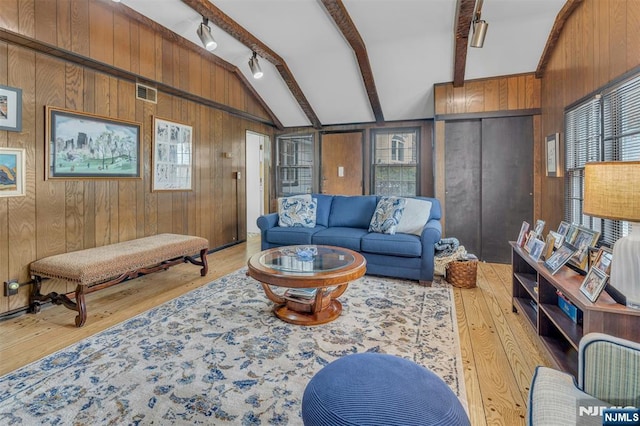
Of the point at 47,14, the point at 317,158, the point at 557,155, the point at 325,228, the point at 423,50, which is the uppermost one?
the point at 423,50

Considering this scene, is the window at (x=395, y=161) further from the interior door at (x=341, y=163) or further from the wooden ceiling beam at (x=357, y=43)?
the wooden ceiling beam at (x=357, y=43)

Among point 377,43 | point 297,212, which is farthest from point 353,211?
point 377,43

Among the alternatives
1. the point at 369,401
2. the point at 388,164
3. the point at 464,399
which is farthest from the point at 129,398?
the point at 388,164

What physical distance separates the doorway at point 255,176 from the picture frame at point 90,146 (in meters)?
2.89

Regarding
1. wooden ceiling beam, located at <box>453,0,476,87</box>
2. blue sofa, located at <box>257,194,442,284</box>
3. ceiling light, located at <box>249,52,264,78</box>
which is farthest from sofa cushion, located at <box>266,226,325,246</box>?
wooden ceiling beam, located at <box>453,0,476,87</box>

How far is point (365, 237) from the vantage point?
3619mm

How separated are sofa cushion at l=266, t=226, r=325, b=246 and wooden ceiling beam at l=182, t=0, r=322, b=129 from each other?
2.31 m

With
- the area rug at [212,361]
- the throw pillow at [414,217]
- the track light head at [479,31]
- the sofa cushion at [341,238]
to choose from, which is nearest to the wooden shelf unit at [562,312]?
the area rug at [212,361]

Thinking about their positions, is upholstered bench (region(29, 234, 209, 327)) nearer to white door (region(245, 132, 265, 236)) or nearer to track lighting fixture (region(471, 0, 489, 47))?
white door (region(245, 132, 265, 236))

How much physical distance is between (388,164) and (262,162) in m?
2.53

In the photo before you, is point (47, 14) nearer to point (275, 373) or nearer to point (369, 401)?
point (275, 373)

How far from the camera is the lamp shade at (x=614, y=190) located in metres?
1.37

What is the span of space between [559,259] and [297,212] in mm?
2958

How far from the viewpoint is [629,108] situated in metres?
2.16
